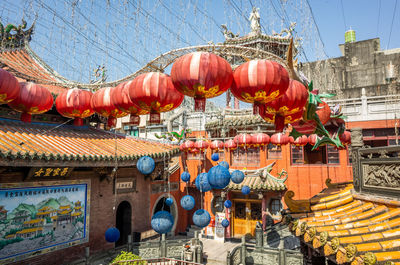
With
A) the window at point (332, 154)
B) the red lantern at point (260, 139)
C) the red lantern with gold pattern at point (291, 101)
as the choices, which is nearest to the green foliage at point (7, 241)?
the red lantern with gold pattern at point (291, 101)

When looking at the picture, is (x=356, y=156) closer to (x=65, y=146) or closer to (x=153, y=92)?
(x=153, y=92)

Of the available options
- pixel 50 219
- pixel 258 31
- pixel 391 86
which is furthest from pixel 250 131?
pixel 50 219

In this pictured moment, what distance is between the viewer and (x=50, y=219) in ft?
25.3

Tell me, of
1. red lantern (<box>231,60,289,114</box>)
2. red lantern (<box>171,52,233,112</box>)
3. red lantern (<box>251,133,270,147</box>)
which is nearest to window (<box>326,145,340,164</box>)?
red lantern (<box>251,133,270,147</box>)

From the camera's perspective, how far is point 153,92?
3836 mm

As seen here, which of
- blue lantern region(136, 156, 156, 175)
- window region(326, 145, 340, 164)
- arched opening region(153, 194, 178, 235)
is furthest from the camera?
window region(326, 145, 340, 164)

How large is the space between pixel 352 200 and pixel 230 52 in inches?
134

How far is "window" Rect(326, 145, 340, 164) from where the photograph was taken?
43.9 ft

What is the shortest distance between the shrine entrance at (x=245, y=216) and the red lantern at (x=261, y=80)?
12.6m

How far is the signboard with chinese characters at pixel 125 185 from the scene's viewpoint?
10133mm

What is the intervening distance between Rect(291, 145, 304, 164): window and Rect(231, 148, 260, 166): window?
2.03 meters

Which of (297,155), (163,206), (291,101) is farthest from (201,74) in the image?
(297,155)

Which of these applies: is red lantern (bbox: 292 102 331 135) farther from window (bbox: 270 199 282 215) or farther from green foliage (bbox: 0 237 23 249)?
window (bbox: 270 199 282 215)

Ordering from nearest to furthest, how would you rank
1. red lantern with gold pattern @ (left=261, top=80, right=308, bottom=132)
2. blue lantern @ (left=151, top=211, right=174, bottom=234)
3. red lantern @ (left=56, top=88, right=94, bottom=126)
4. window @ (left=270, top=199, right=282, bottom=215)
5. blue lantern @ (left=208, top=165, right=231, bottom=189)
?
red lantern with gold pattern @ (left=261, top=80, right=308, bottom=132) → red lantern @ (left=56, top=88, right=94, bottom=126) → blue lantern @ (left=151, top=211, right=174, bottom=234) → blue lantern @ (left=208, top=165, right=231, bottom=189) → window @ (left=270, top=199, right=282, bottom=215)
